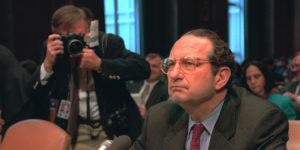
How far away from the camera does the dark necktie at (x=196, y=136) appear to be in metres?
1.78

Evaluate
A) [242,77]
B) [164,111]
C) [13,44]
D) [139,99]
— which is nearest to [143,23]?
[13,44]

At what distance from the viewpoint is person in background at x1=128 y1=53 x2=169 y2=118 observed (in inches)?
197

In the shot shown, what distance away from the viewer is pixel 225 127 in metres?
1.75

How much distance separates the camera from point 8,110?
3.30 metres

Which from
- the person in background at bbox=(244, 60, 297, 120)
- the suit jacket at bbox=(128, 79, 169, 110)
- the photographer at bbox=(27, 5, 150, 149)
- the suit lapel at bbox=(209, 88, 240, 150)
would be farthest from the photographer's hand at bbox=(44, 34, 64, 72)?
the person in background at bbox=(244, 60, 297, 120)

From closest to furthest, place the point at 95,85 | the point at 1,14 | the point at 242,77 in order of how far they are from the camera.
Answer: the point at 95,85, the point at 242,77, the point at 1,14

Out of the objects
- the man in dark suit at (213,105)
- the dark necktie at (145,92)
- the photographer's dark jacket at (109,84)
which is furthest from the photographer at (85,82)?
the dark necktie at (145,92)

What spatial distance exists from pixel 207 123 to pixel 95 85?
4.07 feet

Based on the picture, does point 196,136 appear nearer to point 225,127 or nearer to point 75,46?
point 225,127

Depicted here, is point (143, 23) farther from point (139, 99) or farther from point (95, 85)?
point (95, 85)

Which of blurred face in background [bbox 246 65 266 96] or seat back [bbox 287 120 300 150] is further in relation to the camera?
blurred face in background [bbox 246 65 266 96]

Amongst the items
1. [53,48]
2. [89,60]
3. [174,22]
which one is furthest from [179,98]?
[174,22]

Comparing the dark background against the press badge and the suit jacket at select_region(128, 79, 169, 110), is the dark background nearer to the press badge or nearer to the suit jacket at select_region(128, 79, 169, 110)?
the suit jacket at select_region(128, 79, 169, 110)

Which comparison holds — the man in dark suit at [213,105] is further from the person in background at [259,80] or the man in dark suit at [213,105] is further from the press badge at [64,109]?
the person in background at [259,80]
